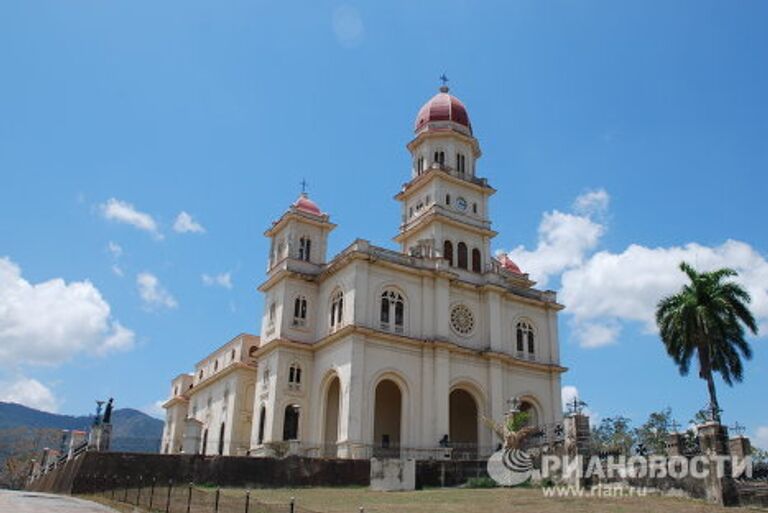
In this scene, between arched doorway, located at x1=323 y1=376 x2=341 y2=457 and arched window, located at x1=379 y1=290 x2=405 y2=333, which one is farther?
arched doorway, located at x1=323 y1=376 x2=341 y2=457

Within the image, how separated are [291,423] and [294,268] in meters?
9.31

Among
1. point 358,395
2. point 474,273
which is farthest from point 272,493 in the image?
point 474,273

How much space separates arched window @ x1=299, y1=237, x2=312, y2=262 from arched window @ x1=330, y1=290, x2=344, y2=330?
14.7 feet

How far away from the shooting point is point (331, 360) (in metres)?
40.4

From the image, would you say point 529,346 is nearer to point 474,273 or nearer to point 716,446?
point 474,273

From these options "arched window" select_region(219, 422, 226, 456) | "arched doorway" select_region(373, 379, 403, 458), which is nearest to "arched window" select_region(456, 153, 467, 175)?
"arched doorway" select_region(373, 379, 403, 458)

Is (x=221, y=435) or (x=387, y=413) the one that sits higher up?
(x=387, y=413)

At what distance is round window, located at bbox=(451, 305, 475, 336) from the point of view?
43219 millimetres

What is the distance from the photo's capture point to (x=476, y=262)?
47.1 meters

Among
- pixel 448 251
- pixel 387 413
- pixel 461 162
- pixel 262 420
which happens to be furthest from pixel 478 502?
pixel 461 162

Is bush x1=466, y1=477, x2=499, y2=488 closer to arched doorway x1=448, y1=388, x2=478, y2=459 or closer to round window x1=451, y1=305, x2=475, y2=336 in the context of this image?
round window x1=451, y1=305, x2=475, y2=336

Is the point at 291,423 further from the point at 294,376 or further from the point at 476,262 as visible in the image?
the point at 476,262

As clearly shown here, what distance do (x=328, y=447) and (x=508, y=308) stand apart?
14605 mm

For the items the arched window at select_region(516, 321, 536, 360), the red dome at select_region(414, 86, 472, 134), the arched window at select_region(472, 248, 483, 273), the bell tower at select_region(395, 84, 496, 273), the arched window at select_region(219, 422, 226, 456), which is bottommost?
the arched window at select_region(219, 422, 226, 456)
